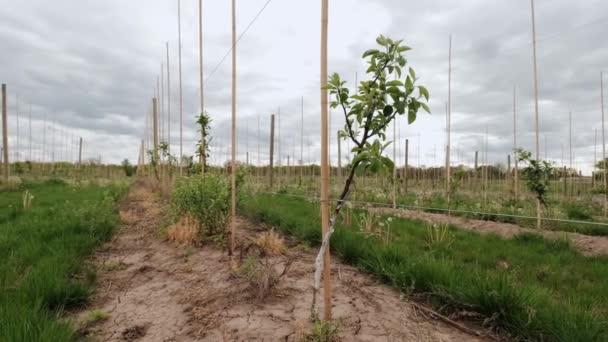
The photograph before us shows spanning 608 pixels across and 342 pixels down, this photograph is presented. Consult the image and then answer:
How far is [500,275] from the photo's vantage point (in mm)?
2646

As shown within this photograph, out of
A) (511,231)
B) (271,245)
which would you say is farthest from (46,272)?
(511,231)

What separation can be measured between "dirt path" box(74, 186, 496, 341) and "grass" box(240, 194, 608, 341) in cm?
26

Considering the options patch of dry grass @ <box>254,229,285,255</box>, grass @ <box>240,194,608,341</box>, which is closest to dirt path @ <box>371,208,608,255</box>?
grass @ <box>240,194,608,341</box>

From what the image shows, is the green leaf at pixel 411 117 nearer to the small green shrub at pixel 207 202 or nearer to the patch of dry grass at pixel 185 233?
the small green shrub at pixel 207 202

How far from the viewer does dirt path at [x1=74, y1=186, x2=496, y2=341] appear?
2.26 m

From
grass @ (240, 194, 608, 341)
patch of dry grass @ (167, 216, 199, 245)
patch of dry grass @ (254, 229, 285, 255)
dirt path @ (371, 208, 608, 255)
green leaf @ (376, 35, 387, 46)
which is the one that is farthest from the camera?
dirt path @ (371, 208, 608, 255)

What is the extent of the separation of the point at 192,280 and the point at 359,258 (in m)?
1.79

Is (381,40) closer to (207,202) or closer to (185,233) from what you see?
(207,202)

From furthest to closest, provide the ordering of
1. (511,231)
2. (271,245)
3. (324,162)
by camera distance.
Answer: (511,231) < (271,245) < (324,162)

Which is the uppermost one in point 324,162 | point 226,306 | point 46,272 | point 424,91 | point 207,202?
point 424,91

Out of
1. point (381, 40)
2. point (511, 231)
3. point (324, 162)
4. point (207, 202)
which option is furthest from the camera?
point (511, 231)

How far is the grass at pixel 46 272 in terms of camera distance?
6.81 feet

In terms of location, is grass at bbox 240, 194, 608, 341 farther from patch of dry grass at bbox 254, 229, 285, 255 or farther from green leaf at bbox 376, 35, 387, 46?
green leaf at bbox 376, 35, 387, 46

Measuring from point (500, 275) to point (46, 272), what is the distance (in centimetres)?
390
